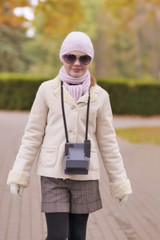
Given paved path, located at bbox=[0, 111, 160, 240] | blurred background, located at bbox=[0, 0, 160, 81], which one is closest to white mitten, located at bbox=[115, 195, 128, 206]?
paved path, located at bbox=[0, 111, 160, 240]

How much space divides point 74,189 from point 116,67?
191 ft

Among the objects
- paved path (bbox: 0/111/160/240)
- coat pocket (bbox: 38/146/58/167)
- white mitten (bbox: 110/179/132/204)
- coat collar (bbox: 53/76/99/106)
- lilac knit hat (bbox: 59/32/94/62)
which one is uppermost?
lilac knit hat (bbox: 59/32/94/62)

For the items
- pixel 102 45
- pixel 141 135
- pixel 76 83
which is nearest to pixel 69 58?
pixel 76 83

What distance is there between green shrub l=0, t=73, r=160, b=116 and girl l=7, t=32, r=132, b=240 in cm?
2083

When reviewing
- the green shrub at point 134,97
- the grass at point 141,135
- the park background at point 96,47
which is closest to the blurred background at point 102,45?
the park background at point 96,47

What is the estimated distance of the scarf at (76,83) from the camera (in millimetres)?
3189

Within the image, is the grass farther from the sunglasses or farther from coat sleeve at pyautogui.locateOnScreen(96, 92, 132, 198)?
the sunglasses

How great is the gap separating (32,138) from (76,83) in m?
0.42

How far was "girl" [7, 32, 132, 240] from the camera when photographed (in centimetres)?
312

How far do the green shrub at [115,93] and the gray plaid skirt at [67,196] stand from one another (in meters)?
20.9

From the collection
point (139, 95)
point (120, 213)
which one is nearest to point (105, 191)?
point (120, 213)

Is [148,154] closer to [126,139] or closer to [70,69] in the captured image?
[126,139]

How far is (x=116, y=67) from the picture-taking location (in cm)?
6097

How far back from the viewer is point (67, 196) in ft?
10.3
